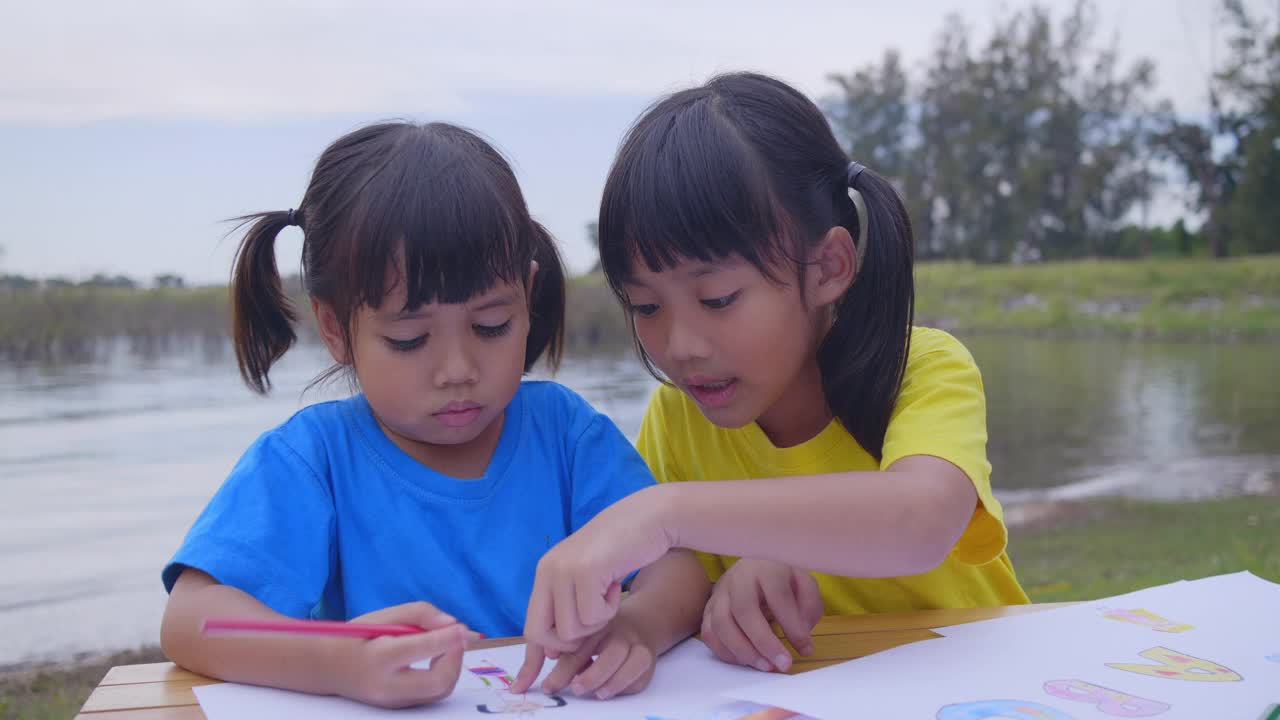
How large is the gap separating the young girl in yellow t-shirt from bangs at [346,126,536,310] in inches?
5.9

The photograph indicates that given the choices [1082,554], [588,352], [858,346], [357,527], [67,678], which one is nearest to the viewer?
[357,527]

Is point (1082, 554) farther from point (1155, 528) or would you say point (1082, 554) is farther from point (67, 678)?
point (67, 678)

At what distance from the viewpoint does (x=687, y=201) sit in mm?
1322

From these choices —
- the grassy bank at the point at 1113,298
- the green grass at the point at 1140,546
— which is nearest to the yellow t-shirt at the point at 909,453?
the green grass at the point at 1140,546

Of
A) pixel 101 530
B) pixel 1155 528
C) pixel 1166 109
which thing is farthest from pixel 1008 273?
pixel 101 530

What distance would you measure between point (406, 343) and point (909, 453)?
578mm

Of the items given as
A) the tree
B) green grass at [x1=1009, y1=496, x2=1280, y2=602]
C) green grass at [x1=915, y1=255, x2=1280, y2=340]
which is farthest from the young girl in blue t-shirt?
the tree

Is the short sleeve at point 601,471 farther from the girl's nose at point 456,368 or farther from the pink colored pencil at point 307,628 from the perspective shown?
the pink colored pencil at point 307,628

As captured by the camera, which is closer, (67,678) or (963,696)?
(963,696)

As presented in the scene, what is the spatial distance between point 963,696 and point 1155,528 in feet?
19.0

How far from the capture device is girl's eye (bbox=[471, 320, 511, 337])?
1293mm

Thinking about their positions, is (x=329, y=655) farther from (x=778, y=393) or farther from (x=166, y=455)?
(x=166, y=455)

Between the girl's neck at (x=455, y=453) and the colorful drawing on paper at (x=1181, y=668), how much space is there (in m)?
0.76

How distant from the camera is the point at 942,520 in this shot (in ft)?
3.84
